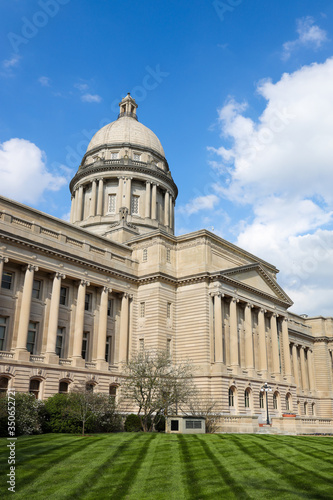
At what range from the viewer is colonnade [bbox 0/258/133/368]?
120 ft

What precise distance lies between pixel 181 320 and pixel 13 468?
34.7 meters

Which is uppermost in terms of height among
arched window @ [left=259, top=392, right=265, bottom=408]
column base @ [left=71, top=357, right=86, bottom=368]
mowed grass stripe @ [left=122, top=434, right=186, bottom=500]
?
column base @ [left=71, top=357, right=86, bottom=368]

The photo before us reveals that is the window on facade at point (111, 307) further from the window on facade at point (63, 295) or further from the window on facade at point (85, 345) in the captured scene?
the window on facade at point (63, 295)

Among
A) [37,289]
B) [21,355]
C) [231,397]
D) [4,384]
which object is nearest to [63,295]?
[37,289]

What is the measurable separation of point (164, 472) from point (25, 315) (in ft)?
80.5

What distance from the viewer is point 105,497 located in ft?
39.6

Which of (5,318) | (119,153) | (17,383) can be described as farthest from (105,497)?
(119,153)

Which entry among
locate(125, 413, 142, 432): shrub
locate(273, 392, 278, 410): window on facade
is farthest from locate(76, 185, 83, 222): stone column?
locate(125, 413, 142, 432): shrub

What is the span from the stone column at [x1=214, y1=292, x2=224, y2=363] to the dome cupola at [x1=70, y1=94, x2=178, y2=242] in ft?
70.8

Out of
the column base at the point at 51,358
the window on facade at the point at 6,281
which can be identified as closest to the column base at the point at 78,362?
the column base at the point at 51,358

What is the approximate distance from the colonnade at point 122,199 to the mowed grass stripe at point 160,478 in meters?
51.5

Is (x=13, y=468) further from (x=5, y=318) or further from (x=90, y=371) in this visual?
(x=90, y=371)

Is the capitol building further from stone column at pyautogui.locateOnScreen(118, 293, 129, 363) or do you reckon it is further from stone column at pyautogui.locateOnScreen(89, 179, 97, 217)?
stone column at pyautogui.locateOnScreen(89, 179, 97, 217)

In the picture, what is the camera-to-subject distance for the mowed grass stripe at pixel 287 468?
13312mm
